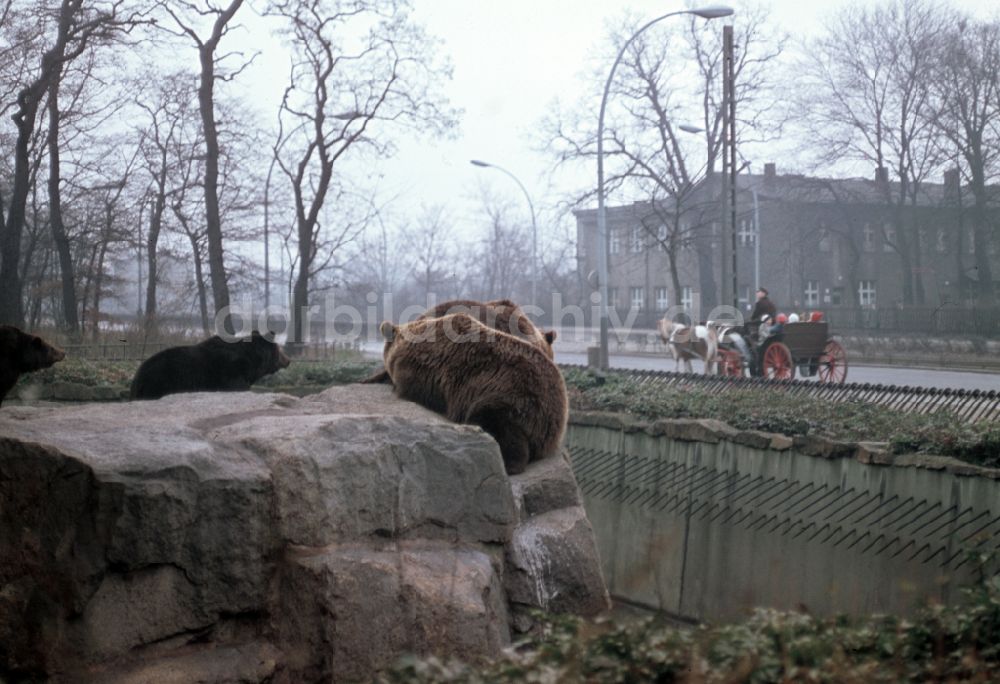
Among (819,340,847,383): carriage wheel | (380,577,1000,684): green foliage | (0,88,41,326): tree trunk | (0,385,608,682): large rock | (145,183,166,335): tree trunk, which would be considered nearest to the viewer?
(380,577,1000,684): green foliage

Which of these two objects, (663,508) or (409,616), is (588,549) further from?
(663,508)

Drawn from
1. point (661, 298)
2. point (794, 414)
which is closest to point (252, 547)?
point (794, 414)

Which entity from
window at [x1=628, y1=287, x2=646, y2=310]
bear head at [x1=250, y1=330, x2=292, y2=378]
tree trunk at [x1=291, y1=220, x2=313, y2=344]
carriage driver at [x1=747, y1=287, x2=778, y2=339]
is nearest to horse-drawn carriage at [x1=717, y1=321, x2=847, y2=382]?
carriage driver at [x1=747, y1=287, x2=778, y2=339]

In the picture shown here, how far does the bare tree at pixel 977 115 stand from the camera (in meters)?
20.6

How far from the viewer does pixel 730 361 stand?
22047mm

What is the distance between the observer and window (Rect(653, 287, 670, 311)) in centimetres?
4525

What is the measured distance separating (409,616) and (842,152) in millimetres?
25688

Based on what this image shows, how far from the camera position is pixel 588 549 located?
7184 millimetres

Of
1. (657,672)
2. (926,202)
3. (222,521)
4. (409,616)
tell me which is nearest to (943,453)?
(409,616)

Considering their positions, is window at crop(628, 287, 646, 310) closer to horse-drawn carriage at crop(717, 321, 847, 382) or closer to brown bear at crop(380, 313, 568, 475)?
horse-drawn carriage at crop(717, 321, 847, 382)

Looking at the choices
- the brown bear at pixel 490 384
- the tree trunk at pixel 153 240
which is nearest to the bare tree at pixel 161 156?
the tree trunk at pixel 153 240

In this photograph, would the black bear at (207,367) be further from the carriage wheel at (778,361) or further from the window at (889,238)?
the window at (889,238)

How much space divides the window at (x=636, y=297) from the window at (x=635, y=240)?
4.47 metres

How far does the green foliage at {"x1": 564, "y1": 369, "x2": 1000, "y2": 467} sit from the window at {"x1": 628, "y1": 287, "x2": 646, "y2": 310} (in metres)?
29.4
